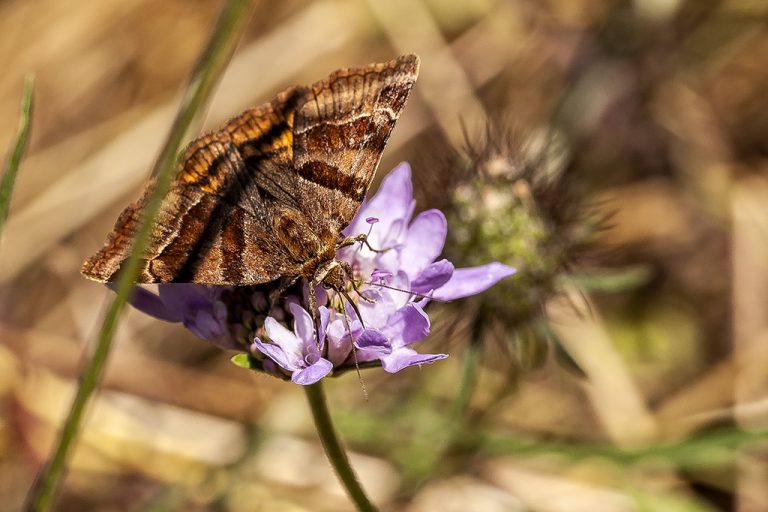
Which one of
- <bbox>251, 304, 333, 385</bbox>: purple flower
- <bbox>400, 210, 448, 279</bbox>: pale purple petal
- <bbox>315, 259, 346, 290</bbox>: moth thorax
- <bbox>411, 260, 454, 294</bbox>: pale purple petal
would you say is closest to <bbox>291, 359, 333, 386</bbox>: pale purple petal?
<bbox>251, 304, 333, 385</bbox>: purple flower

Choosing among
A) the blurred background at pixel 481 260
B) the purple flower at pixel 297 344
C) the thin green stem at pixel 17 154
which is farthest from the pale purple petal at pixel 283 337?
the blurred background at pixel 481 260

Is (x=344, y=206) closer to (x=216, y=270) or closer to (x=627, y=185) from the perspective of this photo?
(x=216, y=270)

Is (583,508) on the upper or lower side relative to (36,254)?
lower

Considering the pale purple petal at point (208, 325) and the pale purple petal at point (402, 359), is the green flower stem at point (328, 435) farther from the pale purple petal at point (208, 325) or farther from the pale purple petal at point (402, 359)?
the pale purple petal at point (208, 325)

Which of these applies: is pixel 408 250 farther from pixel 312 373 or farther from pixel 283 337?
pixel 312 373

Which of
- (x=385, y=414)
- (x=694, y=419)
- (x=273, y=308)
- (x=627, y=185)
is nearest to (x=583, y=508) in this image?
(x=694, y=419)

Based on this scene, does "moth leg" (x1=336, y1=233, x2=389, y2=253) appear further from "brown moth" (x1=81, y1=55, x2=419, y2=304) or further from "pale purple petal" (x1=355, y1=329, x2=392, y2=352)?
"pale purple petal" (x1=355, y1=329, x2=392, y2=352)

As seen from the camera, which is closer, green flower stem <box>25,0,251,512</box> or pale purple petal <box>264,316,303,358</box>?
green flower stem <box>25,0,251,512</box>
